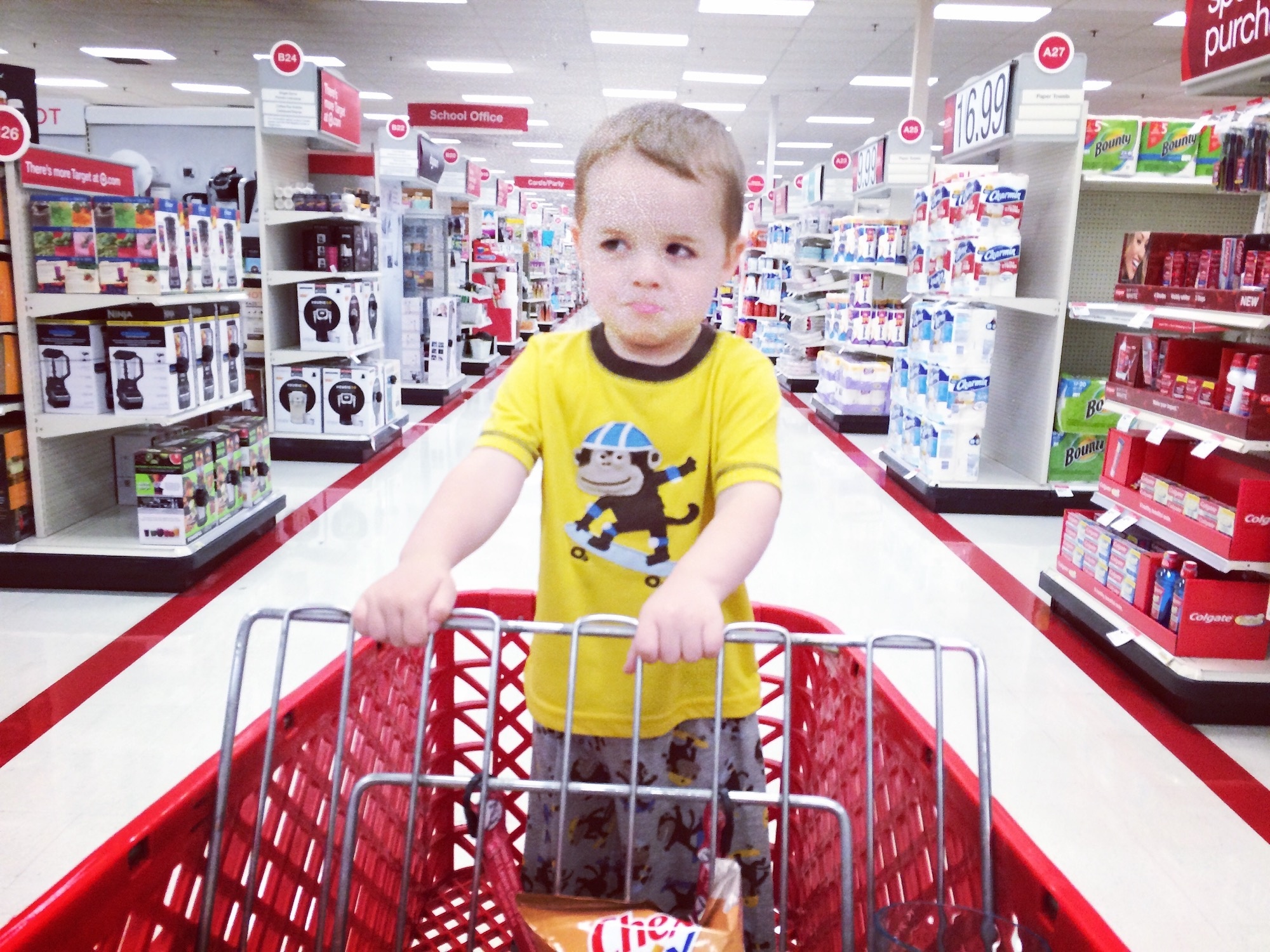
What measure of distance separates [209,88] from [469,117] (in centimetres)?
531

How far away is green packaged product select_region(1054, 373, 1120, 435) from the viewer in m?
5.26

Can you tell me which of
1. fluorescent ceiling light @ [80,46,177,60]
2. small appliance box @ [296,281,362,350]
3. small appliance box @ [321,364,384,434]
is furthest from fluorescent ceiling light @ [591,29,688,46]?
small appliance box @ [321,364,384,434]

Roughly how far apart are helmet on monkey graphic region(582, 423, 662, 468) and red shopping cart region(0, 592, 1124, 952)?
0.28 meters

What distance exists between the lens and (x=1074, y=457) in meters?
5.50

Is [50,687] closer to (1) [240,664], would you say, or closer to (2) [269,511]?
(2) [269,511]

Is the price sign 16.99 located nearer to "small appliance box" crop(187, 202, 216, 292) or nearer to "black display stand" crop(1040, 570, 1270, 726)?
"black display stand" crop(1040, 570, 1270, 726)

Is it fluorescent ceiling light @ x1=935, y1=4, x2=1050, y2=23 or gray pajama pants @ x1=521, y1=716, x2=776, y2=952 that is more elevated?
fluorescent ceiling light @ x1=935, y1=4, x2=1050, y2=23

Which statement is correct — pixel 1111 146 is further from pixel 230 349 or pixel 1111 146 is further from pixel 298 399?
pixel 298 399

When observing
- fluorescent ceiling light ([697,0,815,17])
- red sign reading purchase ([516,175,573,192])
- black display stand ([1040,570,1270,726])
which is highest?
fluorescent ceiling light ([697,0,815,17])

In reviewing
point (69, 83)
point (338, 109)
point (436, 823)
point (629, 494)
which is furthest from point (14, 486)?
point (69, 83)

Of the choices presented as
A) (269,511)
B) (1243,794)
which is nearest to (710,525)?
(1243,794)

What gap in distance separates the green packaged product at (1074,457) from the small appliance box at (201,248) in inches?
Result: 170

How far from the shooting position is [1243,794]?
2.52 m

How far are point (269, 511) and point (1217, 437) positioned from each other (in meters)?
3.87
